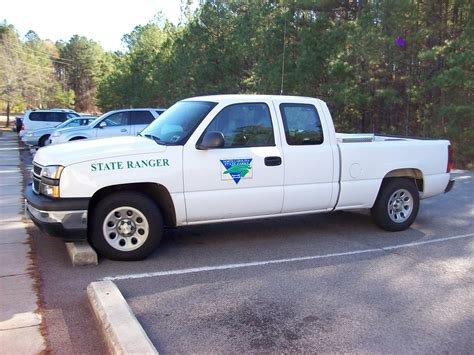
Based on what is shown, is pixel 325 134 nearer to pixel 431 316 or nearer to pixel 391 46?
pixel 431 316

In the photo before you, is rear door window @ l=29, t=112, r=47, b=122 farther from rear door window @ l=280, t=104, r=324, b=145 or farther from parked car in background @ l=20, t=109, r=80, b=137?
rear door window @ l=280, t=104, r=324, b=145

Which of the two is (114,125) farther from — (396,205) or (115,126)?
(396,205)

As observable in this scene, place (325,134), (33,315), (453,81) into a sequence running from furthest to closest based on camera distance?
(453,81) → (325,134) → (33,315)

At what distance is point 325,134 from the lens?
6371 millimetres

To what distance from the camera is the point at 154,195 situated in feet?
18.4

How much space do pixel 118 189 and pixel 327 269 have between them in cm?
253

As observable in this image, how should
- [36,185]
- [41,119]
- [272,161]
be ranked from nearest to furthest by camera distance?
[36,185] → [272,161] → [41,119]

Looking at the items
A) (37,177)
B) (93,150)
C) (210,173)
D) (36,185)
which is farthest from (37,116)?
(210,173)

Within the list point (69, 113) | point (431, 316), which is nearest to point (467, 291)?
point (431, 316)

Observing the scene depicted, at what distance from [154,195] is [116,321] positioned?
2.10 m

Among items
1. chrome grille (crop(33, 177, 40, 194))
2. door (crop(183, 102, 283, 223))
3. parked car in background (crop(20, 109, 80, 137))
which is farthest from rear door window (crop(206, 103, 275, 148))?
parked car in background (crop(20, 109, 80, 137))

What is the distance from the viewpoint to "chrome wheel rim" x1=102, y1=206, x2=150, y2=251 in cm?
536

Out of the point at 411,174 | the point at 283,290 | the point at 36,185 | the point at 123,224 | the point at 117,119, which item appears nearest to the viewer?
the point at 283,290

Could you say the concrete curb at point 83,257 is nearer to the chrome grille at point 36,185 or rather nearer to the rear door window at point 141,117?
the chrome grille at point 36,185
